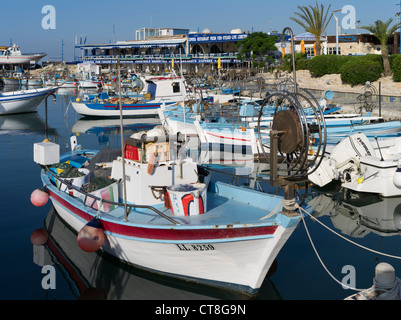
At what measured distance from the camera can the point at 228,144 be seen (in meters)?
23.6

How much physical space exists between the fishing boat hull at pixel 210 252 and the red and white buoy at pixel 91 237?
0.87ft

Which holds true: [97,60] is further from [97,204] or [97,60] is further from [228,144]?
[97,204]

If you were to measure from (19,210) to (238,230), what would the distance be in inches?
350

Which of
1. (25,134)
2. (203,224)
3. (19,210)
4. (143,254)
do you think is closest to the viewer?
(203,224)

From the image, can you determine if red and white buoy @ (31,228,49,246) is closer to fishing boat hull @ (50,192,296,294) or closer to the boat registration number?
fishing boat hull @ (50,192,296,294)

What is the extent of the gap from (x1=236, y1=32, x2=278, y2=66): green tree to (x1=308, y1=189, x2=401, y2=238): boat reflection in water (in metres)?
45.2

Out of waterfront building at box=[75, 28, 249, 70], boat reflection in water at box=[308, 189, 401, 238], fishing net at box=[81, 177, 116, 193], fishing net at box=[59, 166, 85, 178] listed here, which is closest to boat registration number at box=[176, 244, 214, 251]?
fishing net at box=[81, 177, 116, 193]

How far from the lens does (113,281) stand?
10320 mm

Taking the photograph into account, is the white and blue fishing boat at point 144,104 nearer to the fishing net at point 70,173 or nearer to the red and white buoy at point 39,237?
the fishing net at point 70,173

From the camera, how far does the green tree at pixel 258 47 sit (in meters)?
60.1

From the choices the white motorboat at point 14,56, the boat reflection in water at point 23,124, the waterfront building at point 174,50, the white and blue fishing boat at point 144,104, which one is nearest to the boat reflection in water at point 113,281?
the boat reflection in water at point 23,124
